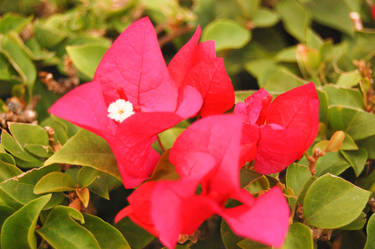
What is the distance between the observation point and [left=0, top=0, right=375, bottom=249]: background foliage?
0.48m

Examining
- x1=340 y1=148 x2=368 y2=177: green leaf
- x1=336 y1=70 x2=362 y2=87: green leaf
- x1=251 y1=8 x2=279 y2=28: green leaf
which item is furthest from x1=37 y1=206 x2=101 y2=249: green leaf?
x1=251 y1=8 x2=279 y2=28: green leaf

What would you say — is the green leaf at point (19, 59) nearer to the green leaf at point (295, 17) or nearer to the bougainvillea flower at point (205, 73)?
the bougainvillea flower at point (205, 73)

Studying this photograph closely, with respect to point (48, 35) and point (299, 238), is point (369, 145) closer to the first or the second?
point (299, 238)

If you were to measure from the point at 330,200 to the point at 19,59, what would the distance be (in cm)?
53

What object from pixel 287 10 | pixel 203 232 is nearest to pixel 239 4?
pixel 287 10

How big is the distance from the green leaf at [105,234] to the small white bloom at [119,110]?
→ 126 mm

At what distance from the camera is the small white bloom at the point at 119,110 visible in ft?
1.50

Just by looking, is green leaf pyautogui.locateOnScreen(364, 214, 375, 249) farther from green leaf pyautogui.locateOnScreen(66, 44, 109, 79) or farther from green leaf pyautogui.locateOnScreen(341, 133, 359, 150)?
green leaf pyautogui.locateOnScreen(66, 44, 109, 79)

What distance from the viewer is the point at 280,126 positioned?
1.48ft

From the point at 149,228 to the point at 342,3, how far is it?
28.0 inches

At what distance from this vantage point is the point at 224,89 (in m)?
0.49

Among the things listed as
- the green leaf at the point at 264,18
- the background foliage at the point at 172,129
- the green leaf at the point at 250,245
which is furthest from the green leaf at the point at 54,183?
the green leaf at the point at 264,18

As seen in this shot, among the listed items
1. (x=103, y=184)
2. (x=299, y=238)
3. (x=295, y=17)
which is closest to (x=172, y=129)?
(x=103, y=184)

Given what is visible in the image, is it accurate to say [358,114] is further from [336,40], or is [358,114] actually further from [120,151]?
[336,40]
